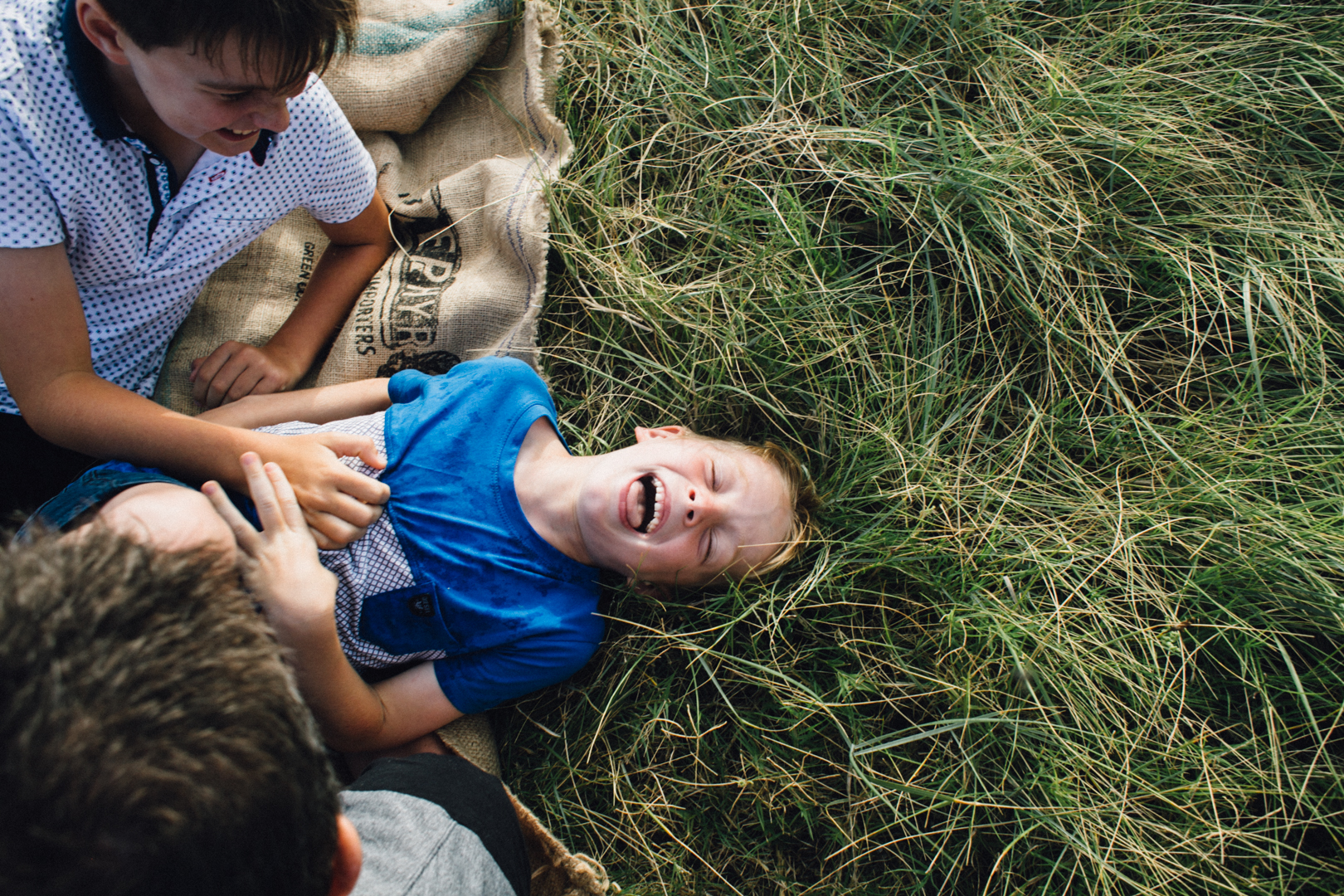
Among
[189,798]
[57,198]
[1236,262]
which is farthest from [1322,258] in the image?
[57,198]

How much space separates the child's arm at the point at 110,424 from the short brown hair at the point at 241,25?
0.52m

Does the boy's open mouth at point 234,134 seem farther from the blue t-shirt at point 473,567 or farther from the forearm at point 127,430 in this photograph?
the blue t-shirt at point 473,567

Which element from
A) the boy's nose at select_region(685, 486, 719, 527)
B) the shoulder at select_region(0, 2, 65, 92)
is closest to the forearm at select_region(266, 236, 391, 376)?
the shoulder at select_region(0, 2, 65, 92)

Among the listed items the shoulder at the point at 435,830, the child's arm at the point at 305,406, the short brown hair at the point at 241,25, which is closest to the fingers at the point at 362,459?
the child's arm at the point at 305,406

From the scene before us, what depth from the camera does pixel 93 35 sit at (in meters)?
1.26

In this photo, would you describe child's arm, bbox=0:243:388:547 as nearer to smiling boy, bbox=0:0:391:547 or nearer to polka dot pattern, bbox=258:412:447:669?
smiling boy, bbox=0:0:391:547

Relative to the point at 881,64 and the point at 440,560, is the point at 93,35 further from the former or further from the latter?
the point at 881,64

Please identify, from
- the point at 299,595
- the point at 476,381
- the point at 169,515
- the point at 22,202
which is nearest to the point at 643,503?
the point at 476,381

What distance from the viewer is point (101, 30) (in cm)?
126

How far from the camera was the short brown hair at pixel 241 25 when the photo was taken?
1170 mm

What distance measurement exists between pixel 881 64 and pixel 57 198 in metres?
2.31

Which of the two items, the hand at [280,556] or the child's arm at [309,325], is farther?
the child's arm at [309,325]

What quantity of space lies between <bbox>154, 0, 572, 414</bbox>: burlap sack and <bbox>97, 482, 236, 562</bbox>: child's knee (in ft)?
2.32

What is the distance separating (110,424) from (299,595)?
1.91ft
